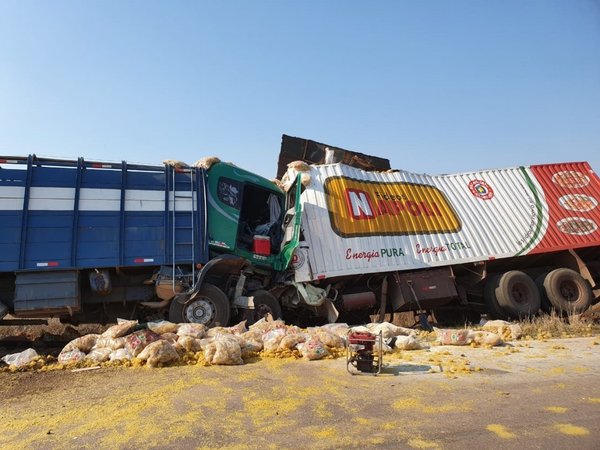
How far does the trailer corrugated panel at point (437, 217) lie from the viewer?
8.59 m

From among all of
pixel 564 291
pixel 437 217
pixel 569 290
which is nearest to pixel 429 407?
pixel 437 217

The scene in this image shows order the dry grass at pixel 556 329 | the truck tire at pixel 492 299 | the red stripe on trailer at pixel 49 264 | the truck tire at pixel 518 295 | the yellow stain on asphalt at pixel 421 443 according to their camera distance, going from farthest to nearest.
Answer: the truck tire at pixel 492 299 < the truck tire at pixel 518 295 < the dry grass at pixel 556 329 < the red stripe on trailer at pixel 49 264 < the yellow stain on asphalt at pixel 421 443

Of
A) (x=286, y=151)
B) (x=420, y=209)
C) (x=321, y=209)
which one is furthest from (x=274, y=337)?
(x=286, y=151)

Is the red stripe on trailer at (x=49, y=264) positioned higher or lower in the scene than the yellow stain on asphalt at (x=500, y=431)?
higher

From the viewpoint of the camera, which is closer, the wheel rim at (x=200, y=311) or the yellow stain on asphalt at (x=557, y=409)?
the yellow stain on asphalt at (x=557, y=409)

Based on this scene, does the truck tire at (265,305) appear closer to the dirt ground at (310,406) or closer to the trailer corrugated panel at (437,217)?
the trailer corrugated panel at (437,217)

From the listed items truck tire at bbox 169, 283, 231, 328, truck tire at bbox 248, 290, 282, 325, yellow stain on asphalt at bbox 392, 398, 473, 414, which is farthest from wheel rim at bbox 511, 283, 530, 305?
yellow stain on asphalt at bbox 392, 398, 473, 414

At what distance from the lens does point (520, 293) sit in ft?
30.3

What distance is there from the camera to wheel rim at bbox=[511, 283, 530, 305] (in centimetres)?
915

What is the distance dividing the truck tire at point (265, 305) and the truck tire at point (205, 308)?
0.59 metres

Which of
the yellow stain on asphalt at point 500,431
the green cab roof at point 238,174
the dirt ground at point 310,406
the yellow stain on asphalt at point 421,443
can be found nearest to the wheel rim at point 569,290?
the dirt ground at point 310,406

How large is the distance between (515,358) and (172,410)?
13.3ft

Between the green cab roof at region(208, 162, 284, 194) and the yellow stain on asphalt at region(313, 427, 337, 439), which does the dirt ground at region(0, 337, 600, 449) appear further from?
the green cab roof at region(208, 162, 284, 194)

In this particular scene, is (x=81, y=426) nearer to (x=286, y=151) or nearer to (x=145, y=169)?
(x=145, y=169)
